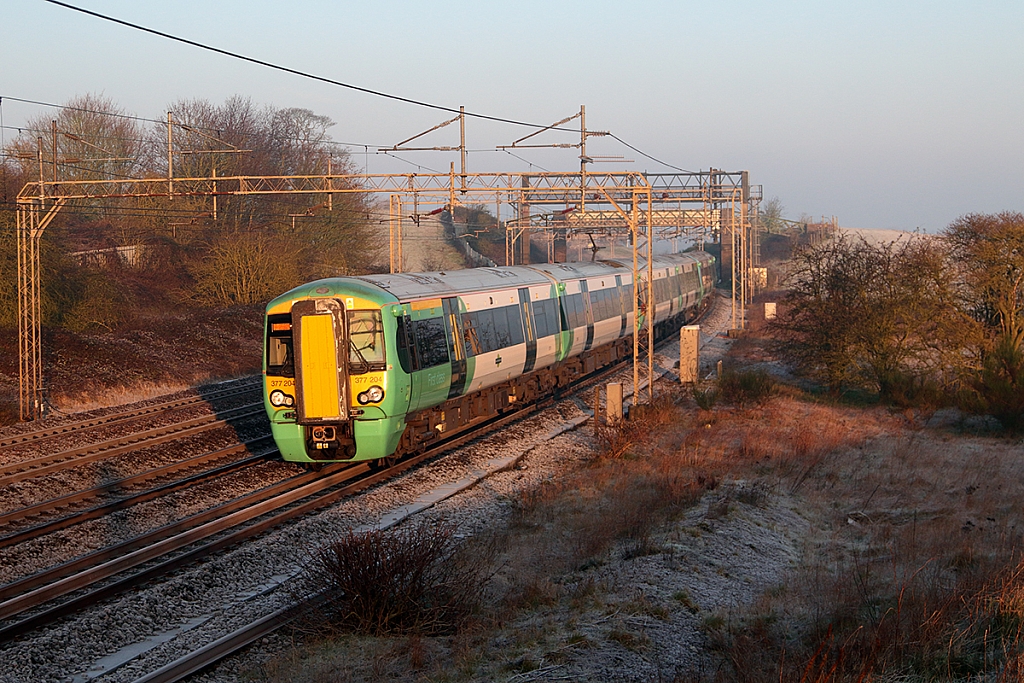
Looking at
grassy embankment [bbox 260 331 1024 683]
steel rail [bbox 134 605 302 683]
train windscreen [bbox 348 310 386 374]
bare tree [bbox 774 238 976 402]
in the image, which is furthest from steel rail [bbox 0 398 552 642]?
bare tree [bbox 774 238 976 402]

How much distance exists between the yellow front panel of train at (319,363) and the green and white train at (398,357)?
0.05ft

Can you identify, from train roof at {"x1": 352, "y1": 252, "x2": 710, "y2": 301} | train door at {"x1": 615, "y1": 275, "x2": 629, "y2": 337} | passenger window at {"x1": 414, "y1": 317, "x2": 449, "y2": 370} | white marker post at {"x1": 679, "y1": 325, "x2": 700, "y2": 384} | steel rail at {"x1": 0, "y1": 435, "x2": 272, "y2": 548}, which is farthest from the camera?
train door at {"x1": 615, "y1": 275, "x2": 629, "y2": 337}

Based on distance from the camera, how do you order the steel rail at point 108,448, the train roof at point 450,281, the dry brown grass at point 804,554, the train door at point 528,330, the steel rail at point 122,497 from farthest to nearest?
the train door at point 528,330 → the train roof at point 450,281 → the steel rail at point 108,448 → the steel rail at point 122,497 → the dry brown grass at point 804,554

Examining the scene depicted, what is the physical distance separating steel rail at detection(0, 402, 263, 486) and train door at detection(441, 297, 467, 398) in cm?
552

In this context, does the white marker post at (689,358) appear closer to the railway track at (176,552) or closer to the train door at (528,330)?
the train door at (528,330)

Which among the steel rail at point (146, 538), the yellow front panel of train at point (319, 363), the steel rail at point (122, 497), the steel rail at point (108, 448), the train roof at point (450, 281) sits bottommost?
the steel rail at point (146, 538)

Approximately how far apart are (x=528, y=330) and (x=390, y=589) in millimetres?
12377

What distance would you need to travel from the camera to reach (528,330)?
20.7 m

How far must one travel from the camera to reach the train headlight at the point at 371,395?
14.3 meters

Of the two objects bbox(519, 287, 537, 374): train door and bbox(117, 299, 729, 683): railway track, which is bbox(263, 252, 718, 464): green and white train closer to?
bbox(519, 287, 537, 374): train door

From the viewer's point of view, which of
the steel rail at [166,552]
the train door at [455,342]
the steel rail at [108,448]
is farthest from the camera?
the train door at [455,342]

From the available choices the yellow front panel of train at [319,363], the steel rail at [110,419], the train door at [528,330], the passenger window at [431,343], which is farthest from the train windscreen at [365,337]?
the steel rail at [110,419]

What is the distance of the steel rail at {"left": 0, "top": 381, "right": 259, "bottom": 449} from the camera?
60.0 feet

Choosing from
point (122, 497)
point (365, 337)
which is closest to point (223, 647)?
point (122, 497)
